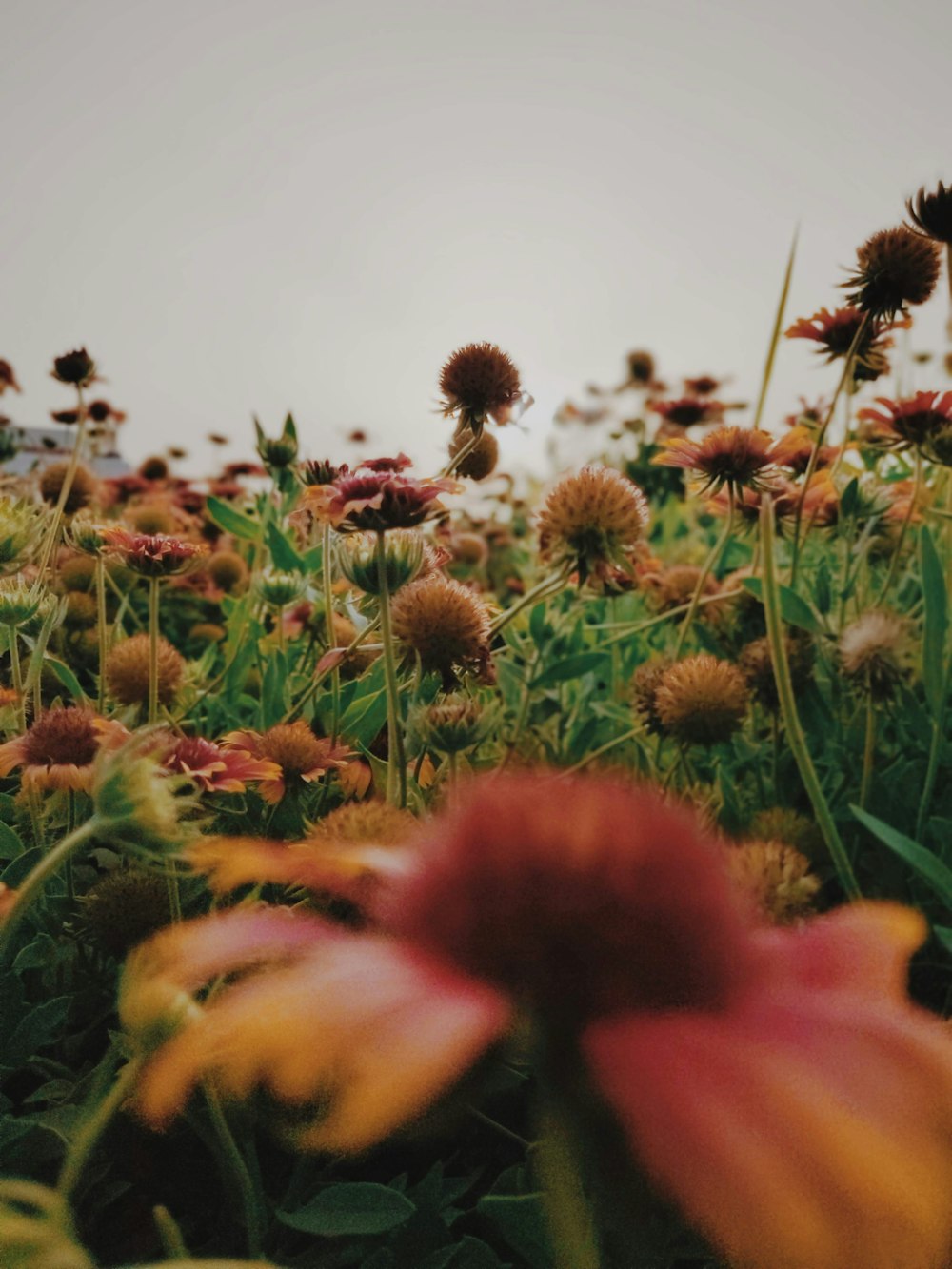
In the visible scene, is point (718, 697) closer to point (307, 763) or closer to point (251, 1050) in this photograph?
point (307, 763)

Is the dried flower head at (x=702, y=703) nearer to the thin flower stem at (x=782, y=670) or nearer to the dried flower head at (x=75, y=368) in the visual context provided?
Result: the thin flower stem at (x=782, y=670)

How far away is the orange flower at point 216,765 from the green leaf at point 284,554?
445 mm

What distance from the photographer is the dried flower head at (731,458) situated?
73 cm

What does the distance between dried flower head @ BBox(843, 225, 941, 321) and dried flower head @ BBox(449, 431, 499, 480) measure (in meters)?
0.38

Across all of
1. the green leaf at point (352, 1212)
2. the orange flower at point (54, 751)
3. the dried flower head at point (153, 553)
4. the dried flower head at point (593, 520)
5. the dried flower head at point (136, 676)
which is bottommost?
the green leaf at point (352, 1212)

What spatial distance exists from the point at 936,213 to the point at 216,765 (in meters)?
0.58

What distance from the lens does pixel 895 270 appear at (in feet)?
2.50

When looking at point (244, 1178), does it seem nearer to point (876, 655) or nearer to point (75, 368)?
point (876, 655)

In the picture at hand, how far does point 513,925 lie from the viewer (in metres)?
0.20

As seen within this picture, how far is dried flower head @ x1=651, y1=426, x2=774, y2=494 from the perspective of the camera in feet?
2.41

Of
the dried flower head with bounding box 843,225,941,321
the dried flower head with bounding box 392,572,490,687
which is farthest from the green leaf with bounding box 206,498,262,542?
the dried flower head with bounding box 843,225,941,321

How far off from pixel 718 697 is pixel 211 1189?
0.49 meters

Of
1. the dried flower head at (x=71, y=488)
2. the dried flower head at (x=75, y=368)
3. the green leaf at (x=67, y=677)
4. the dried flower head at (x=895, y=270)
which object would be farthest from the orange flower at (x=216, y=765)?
the dried flower head at (x=71, y=488)

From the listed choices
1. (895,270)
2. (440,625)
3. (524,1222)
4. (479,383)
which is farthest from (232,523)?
(524,1222)
